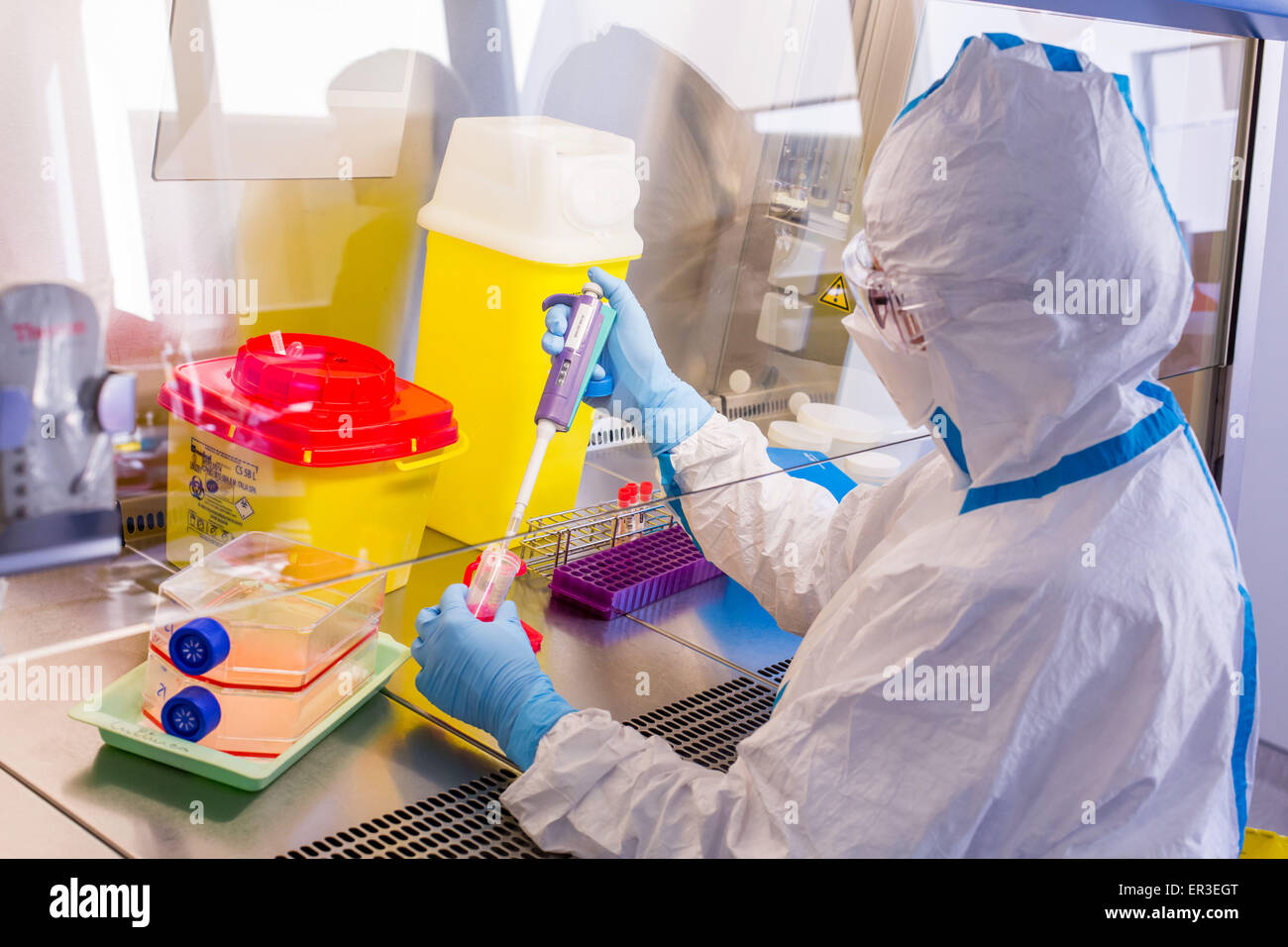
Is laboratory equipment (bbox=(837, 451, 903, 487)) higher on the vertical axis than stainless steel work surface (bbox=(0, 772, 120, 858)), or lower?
higher

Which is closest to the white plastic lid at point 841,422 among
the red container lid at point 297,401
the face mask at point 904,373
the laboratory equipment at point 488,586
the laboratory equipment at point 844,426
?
the laboratory equipment at point 844,426

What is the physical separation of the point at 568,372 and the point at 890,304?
0.37 m

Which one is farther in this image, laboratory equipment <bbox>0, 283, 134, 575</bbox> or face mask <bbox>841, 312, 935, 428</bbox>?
face mask <bbox>841, 312, 935, 428</bbox>

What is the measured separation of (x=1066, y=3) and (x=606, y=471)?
0.81 metres

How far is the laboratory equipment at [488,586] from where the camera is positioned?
1260 millimetres

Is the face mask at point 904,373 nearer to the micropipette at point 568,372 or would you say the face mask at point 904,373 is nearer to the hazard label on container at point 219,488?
the micropipette at point 568,372

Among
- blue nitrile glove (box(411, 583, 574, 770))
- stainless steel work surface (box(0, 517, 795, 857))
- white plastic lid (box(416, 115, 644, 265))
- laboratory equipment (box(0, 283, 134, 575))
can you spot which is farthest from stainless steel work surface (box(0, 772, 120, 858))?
white plastic lid (box(416, 115, 644, 265))

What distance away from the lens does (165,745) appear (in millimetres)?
1060

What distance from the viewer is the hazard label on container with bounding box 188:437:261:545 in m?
1.09

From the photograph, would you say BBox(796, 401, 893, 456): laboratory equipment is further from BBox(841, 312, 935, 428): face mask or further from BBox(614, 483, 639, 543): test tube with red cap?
BBox(841, 312, 935, 428): face mask

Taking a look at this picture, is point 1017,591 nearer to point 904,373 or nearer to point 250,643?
point 904,373

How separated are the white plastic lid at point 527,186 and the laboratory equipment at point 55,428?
1.37 feet

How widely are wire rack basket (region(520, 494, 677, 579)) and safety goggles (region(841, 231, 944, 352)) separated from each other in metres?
0.50
